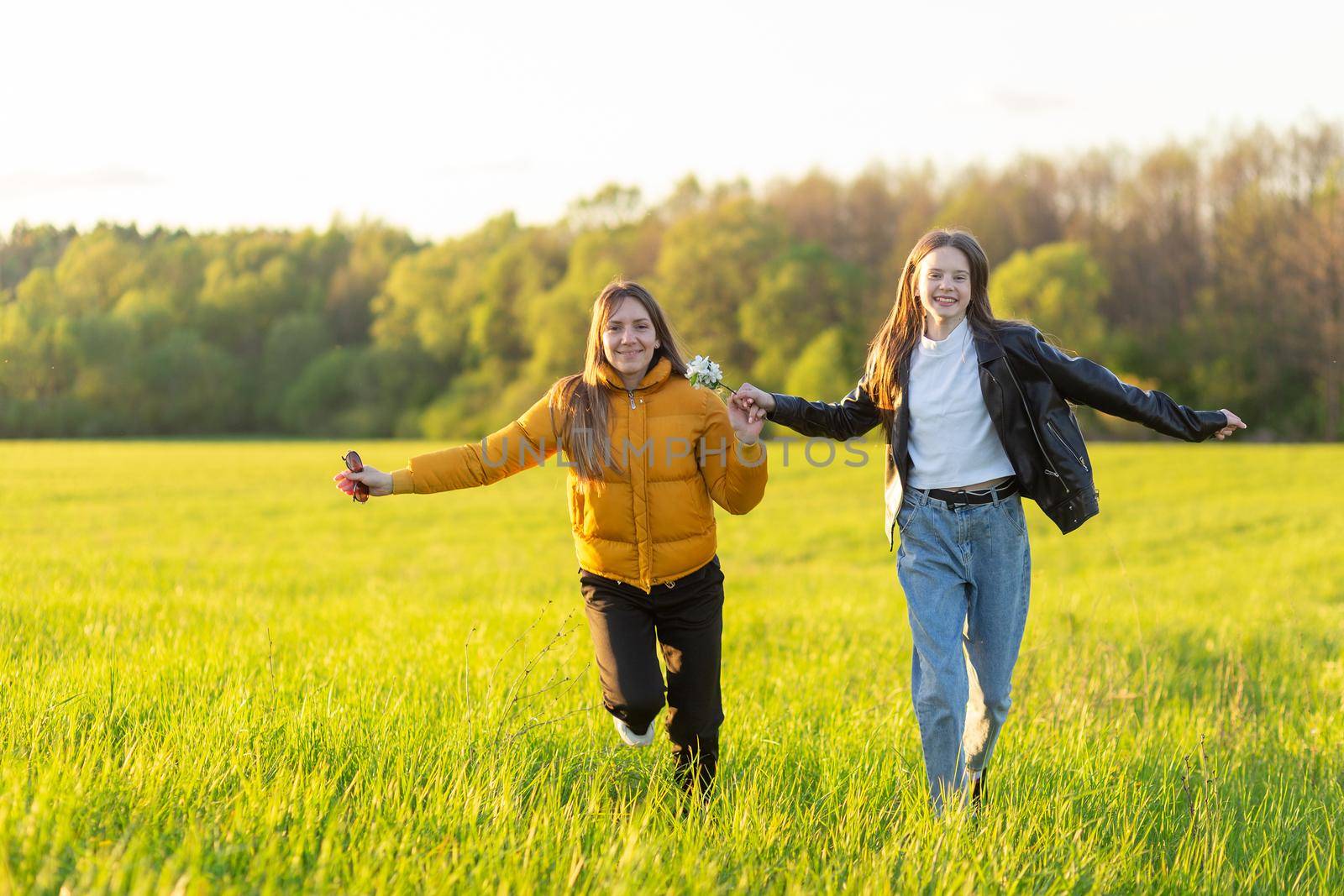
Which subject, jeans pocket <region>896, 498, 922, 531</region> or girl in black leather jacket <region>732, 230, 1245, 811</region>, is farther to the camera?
jeans pocket <region>896, 498, 922, 531</region>

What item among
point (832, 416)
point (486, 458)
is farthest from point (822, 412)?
point (486, 458)

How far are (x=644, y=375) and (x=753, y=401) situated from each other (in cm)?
46

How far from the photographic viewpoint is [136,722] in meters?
3.60

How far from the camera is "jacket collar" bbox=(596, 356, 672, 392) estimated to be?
406cm

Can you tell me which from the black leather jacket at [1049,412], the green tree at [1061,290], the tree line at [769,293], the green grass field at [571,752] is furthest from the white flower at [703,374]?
the green tree at [1061,290]

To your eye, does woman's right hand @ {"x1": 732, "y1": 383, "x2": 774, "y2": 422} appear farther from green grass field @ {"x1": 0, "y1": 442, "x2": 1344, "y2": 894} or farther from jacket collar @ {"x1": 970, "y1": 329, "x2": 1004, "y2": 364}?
green grass field @ {"x1": 0, "y1": 442, "x2": 1344, "y2": 894}

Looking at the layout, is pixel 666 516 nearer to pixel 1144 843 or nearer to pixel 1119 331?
pixel 1144 843

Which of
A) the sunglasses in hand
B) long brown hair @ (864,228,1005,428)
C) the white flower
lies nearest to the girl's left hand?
the white flower

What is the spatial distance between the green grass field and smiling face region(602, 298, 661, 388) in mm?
1152

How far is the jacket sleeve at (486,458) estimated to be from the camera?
3.94 metres

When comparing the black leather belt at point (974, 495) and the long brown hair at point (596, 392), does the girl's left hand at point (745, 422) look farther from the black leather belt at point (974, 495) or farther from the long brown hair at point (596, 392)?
the black leather belt at point (974, 495)

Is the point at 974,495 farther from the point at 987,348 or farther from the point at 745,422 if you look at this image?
the point at 745,422

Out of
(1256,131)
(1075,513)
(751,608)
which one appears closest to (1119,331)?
(1256,131)

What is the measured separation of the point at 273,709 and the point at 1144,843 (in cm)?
328
